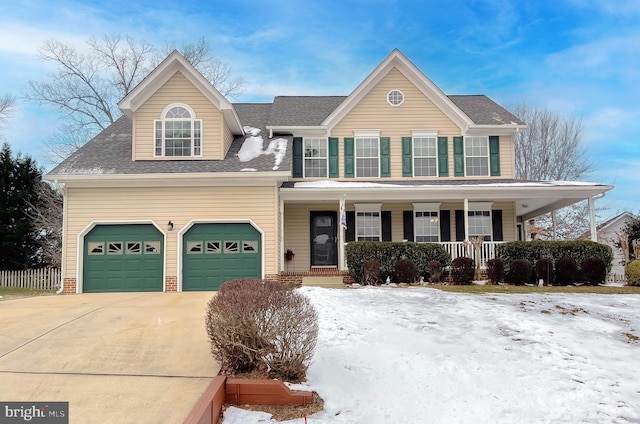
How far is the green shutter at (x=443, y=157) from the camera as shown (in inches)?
677

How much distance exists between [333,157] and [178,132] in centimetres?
567

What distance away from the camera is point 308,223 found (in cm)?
1700

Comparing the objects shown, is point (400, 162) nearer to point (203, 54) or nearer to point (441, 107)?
point (441, 107)

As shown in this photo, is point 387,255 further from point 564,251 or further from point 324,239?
point 564,251

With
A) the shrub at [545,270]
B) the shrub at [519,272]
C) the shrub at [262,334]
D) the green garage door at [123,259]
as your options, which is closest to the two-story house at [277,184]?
the green garage door at [123,259]

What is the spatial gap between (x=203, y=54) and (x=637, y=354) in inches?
1178

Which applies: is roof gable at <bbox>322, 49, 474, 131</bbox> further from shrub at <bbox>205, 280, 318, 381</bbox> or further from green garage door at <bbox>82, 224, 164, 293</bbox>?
shrub at <bbox>205, 280, 318, 381</bbox>

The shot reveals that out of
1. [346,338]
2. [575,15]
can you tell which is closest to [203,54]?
[575,15]

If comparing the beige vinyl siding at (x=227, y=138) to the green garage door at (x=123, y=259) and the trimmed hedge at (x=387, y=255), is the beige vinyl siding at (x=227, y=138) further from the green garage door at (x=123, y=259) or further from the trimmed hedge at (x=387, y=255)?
the trimmed hedge at (x=387, y=255)

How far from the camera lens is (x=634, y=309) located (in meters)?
9.31

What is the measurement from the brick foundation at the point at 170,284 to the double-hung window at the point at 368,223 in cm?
667

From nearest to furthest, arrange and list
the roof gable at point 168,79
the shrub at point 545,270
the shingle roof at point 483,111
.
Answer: the shrub at point 545,270 < the roof gable at point 168,79 < the shingle roof at point 483,111

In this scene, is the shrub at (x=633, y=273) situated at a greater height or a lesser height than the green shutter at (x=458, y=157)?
lesser

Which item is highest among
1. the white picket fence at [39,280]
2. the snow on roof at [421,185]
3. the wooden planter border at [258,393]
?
the snow on roof at [421,185]
